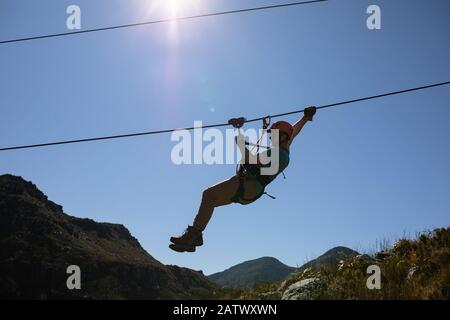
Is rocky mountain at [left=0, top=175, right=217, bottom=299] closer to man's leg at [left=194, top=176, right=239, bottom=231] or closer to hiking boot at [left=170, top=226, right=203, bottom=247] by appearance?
hiking boot at [left=170, top=226, right=203, bottom=247]

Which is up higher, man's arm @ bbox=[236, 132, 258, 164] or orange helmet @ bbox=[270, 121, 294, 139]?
orange helmet @ bbox=[270, 121, 294, 139]

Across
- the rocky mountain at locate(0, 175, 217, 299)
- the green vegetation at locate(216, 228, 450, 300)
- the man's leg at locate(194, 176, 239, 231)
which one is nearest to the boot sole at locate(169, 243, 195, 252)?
Result: the man's leg at locate(194, 176, 239, 231)

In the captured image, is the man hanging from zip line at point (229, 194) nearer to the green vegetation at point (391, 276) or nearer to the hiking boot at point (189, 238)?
the hiking boot at point (189, 238)

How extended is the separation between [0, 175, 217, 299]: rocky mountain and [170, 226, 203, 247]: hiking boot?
443 ft

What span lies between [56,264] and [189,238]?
163 meters

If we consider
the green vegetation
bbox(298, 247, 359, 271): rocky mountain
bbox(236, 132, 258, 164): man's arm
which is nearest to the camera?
the green vegetation

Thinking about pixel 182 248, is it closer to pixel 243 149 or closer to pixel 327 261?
pixel 243 149

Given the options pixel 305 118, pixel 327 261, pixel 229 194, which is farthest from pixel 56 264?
pixel 229 194

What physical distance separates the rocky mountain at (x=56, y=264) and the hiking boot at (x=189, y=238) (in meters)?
135

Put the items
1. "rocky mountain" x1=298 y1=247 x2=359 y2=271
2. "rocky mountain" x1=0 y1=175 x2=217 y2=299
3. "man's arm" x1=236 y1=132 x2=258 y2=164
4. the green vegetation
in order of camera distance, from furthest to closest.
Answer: "rocky mountain" x1=0 y1=175 x2=217 y2=299, "rocky mountain" x1=298 y1=247 x2=359 y2=271, "man's arm" x1=236 y1=132 x2=258 y2=164, the green vegetation

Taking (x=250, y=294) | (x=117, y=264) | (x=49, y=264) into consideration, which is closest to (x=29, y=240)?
(x=49, y=264)

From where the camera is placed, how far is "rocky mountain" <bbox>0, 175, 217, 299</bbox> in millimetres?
147125

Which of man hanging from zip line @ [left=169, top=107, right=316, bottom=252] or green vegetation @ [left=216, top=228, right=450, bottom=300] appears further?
man hanging from zip line @ [left=169, top=107, right=316, bottom=252]
